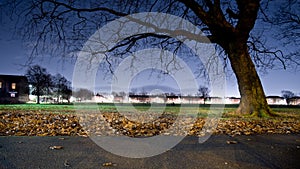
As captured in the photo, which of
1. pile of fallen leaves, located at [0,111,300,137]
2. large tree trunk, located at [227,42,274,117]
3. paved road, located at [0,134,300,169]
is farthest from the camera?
large tree trunk, located at [227,42,274,117]

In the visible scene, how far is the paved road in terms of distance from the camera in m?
3.72

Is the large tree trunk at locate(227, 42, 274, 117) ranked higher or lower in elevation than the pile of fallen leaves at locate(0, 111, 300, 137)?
higher

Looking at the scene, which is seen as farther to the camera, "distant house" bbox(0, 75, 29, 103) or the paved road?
"distant house" bbox(0, 75, 29, 103)

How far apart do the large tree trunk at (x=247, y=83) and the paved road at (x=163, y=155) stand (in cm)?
782

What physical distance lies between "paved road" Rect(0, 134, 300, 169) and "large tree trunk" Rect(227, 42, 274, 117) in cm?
782

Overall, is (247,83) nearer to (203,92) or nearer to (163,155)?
(163,155)

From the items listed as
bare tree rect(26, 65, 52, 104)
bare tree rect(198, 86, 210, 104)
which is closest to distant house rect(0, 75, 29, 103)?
bare tree rect(26, 65, 52, 104)

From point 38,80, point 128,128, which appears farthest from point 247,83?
point 38,80

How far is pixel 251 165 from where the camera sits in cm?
377

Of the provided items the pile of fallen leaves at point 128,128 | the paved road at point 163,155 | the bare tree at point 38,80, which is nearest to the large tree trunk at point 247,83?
the pile of fallen leaves at point 128,128

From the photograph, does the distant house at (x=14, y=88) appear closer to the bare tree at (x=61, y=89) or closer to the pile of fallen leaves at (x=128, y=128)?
the bare tree at (x=61, y=89)

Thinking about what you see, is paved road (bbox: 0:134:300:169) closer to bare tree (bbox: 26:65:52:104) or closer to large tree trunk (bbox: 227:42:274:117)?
large tree trunk (bbox: 227:42:274:117)

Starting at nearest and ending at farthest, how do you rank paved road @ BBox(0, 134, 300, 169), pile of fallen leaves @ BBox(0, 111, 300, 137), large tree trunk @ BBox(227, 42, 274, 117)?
paved road @ BBox(0, 134, 300, 169), pile of fallen leaves @ BBox(0, 111, 300, 137), large tree trunk @ BBox(227, 42, 274, 117)

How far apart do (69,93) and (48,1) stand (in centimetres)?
6938
